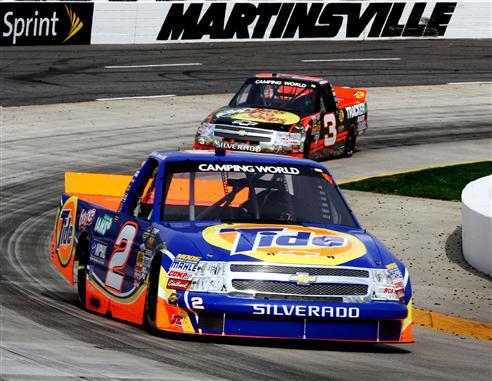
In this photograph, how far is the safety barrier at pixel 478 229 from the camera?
39.4 ft

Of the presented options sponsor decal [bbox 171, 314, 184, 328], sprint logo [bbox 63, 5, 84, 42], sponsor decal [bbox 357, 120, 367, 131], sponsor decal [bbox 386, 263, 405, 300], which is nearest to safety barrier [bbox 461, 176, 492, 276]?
sponsor decal [bbox 386, 263, 405, 300]

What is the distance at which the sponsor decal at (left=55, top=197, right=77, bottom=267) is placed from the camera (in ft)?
36.0

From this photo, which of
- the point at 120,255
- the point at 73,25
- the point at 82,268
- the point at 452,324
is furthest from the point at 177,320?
the point at 73,25

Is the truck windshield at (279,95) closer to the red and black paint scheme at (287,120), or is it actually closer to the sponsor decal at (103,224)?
the red and black paint scheme at (287,120)

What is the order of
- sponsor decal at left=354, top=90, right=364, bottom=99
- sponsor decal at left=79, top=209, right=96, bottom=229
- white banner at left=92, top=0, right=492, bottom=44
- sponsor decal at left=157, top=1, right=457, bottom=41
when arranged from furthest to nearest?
sponsor decal at left=157, top=1, right=457, bottom=41 < white banner at left=92, top=0, right=492, bottom=44 < sponsor decal at left=354, top=90, right=364, bottom=99 < sponsor decal at left=79, top=209, right=96, bottom=229

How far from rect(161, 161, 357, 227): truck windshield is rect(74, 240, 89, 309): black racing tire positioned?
1121mm

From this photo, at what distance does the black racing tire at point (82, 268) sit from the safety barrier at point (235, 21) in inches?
918

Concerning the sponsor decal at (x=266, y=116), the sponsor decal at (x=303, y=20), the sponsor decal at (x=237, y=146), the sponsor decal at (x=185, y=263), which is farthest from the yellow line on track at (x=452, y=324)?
the sponsor decal at (x=303, y=20)

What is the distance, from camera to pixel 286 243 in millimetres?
8766

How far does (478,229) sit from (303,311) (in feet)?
14.2

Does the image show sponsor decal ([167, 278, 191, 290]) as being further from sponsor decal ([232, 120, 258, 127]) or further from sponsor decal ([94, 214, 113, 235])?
sponsor decal ([232, 120, 258, 127])

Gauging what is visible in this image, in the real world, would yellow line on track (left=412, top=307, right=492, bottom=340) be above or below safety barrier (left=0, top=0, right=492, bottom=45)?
below

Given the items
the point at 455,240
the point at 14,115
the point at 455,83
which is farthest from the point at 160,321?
the point at 455,83

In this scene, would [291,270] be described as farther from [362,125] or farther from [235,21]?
[235,21]
